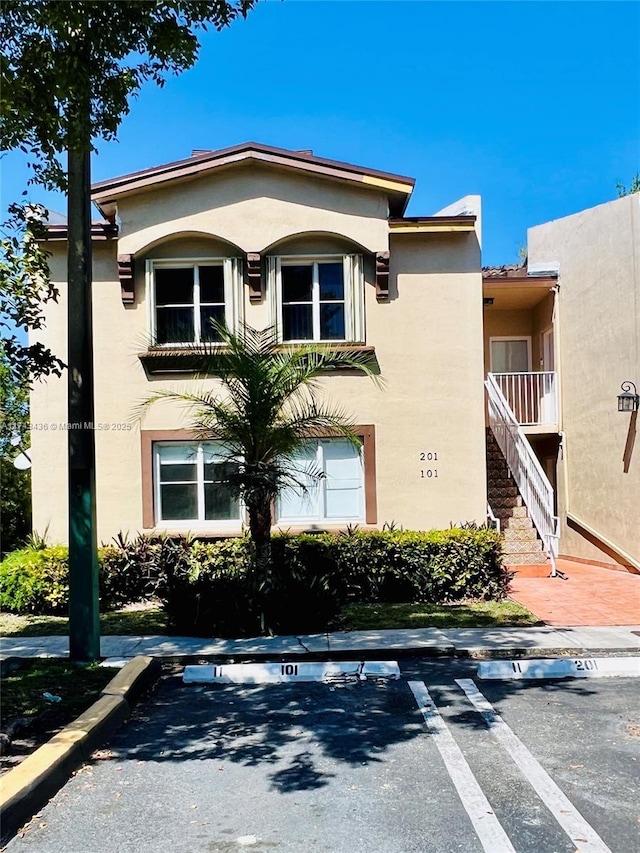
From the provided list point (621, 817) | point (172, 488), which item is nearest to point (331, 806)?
point (621, 817)

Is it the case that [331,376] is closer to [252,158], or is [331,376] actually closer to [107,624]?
[252,158]

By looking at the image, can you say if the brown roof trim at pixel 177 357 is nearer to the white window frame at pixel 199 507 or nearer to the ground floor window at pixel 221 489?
the ground floor window at pixel 221 489

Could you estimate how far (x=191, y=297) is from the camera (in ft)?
44.5

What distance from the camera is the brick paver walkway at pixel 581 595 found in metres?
10.0

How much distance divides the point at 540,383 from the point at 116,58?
526 inches

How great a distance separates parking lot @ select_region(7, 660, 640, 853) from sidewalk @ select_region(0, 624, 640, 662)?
1263 millimetres

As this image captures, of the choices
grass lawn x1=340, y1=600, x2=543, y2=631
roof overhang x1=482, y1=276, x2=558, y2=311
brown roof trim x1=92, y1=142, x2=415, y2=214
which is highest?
brown roof trim x1=92, y1=142, x2=415, y2=214

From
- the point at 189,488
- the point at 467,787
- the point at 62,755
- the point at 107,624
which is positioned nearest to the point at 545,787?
the point at 467,787

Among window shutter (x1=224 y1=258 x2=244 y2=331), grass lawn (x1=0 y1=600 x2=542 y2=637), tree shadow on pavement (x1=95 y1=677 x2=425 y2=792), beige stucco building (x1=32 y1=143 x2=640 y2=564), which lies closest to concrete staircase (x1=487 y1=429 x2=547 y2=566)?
beige stucco building (x1=32 y1=143 x2=640 y2=564)

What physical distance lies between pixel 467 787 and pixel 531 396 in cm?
1393

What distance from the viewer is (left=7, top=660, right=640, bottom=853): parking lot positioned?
3.88m

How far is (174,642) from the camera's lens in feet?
28.7

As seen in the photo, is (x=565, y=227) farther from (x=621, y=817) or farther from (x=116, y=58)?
(x=621, y=817)

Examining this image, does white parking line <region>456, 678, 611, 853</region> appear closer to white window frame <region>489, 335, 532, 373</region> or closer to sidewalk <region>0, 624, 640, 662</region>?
sidewalk <region>0, 624, 640, 662</region>
